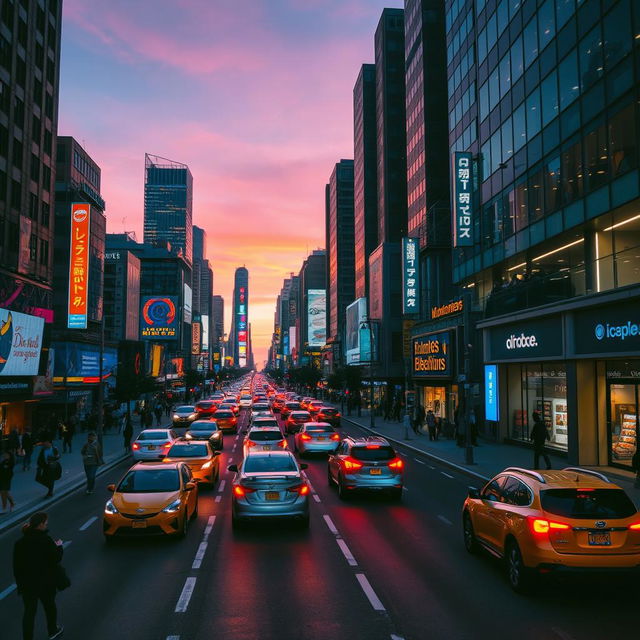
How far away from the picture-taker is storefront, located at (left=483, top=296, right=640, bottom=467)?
22.0 meters

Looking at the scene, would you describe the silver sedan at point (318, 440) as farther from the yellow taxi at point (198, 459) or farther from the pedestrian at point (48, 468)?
the pedestrian at point (48, 468)

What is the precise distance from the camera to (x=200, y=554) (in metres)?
11.6

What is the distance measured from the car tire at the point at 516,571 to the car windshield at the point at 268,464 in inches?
234

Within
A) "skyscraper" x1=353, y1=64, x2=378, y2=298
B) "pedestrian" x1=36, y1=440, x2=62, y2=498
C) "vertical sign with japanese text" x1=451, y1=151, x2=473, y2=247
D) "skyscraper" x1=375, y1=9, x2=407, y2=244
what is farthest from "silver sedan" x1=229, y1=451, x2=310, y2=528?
"skyscraper" x1=353, y1=64, x2=378, y2=298

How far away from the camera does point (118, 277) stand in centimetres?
11069

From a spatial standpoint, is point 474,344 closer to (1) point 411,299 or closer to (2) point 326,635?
(1) point 411,299

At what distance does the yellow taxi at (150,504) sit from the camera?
1216 cm

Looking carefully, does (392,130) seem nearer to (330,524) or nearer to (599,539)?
(330,524)

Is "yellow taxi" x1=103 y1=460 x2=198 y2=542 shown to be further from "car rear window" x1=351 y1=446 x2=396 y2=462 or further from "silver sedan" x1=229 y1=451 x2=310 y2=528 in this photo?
"car rear window" x1=351 y1=446 x2=396 y2=462

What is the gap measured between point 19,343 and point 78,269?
23.0 meters

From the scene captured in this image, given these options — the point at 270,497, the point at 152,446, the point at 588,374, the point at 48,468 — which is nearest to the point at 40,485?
the point at 48,468


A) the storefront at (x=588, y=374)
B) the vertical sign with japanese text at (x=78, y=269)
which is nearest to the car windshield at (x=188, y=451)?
the storefront at (x=588, y=374)

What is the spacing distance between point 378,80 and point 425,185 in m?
45.3

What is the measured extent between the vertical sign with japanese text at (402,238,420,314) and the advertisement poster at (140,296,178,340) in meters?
47.3
